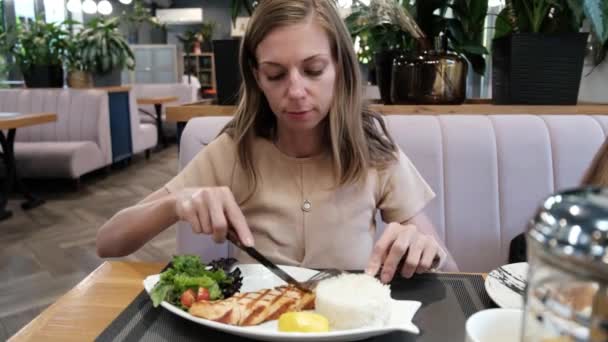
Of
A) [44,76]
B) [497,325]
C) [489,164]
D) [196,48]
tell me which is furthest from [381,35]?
[196,48]

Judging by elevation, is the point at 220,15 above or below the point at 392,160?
above

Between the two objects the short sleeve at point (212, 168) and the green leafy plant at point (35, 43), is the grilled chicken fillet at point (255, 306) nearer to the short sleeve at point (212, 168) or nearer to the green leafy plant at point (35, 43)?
the short sleeve at point (212, 168)

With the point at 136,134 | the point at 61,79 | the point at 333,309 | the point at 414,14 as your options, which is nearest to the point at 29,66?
the point at 61,79

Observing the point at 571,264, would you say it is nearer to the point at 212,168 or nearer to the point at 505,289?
Result: the point at 505,289

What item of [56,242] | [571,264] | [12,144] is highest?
[571,264]

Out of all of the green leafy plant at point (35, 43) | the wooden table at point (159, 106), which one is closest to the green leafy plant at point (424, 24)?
the green leafy plant at point (35, 43)

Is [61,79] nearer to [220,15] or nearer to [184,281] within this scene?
[184,281]

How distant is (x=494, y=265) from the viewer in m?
1.48

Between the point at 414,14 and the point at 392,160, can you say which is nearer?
the point at 392,160

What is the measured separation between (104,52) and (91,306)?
15.3 ft

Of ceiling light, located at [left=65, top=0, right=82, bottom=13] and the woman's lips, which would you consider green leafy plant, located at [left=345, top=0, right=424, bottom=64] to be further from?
ceiling light, located at [left=65, top=0, right=82, bottom=13]

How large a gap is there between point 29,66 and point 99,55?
24.4 inches

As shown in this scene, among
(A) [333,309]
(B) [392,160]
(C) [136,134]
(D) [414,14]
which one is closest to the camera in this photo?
(A) [333,309]

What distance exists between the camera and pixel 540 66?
1.60 metres
